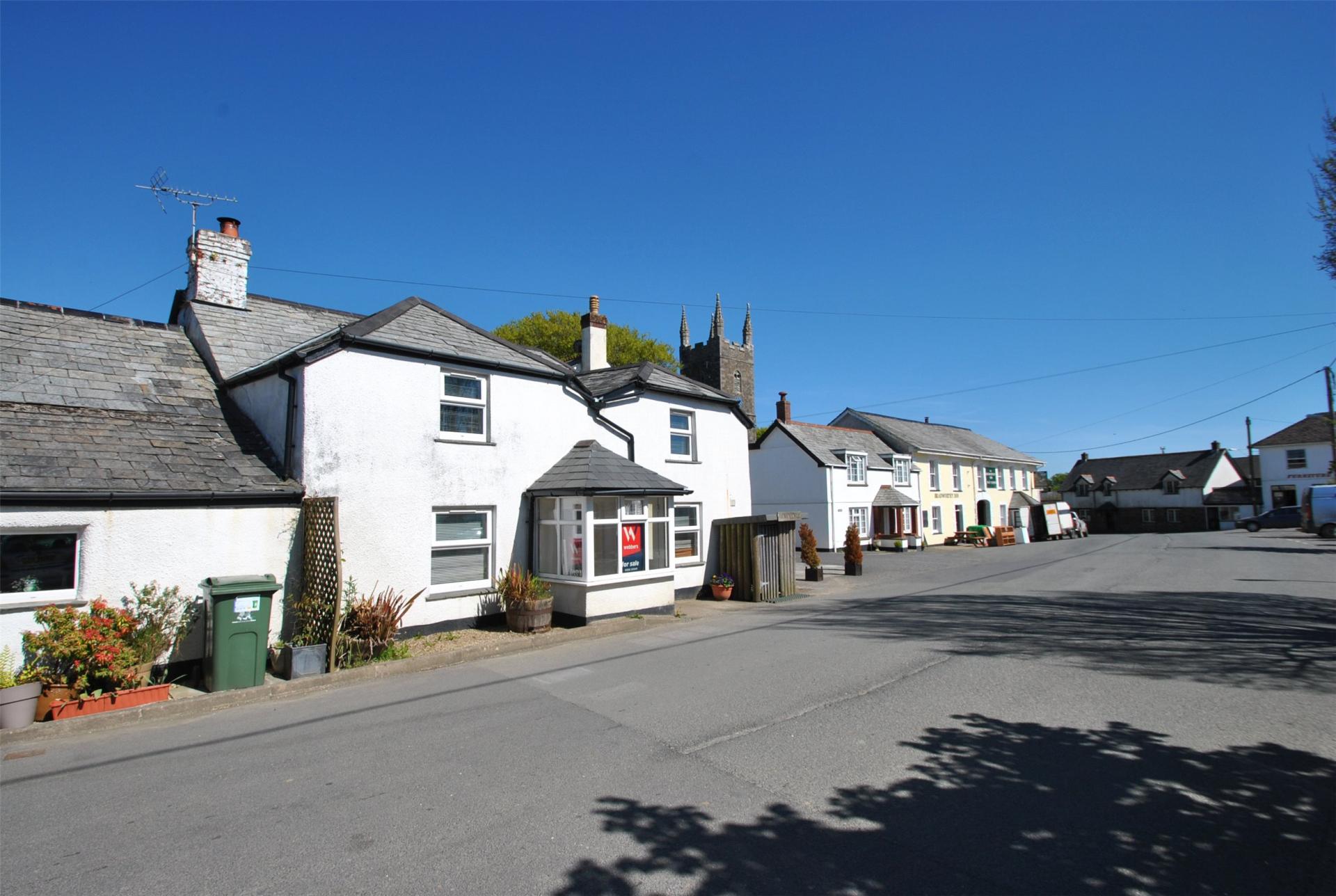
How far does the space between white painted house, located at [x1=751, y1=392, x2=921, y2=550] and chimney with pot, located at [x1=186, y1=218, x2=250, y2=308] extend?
87.3ft

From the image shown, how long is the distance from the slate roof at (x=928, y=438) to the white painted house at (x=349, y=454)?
95.6 ft

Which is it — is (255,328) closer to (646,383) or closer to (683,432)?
(646,383)

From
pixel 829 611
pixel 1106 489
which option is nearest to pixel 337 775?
pixel 829 611

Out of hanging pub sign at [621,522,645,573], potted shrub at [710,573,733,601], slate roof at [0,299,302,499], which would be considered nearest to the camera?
slate roof at [0,299,302,499]

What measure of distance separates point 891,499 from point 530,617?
29877mm

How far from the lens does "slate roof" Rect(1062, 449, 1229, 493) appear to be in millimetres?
59406

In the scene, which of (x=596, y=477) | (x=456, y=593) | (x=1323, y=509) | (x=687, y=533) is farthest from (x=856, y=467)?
(x=456, y=593)

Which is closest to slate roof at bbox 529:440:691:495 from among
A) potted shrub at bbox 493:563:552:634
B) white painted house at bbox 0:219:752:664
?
white painted house at bbox 0:219:752:664

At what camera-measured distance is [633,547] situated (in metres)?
14.5

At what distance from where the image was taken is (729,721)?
7082 mm

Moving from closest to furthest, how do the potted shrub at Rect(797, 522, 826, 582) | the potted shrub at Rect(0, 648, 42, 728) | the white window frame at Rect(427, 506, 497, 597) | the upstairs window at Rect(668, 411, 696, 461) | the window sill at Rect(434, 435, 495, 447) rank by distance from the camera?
the potted shrub at Rect(0, 648, 42, 728), the white window frame at Rect(427, 506, 497, 597), the window sill at Rect(434, 435, 495, 447), the upstairs window at Rect(668, 411, 696, 461), the potted shrub at Rect(797, 522, 826, 582)

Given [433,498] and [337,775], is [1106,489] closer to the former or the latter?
[433,498]

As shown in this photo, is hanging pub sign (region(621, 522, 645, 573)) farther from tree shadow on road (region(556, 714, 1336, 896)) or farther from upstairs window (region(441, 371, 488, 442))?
tree shadow on road (region(556, 714, 1336, 896))

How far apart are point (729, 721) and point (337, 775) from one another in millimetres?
3729
